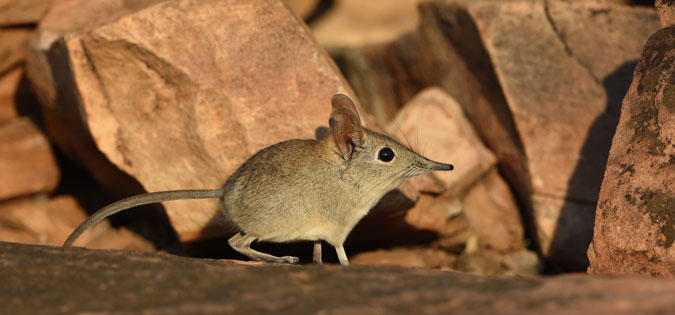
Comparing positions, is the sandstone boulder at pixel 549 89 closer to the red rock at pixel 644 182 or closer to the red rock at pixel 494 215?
the red rock at pixel 494 215

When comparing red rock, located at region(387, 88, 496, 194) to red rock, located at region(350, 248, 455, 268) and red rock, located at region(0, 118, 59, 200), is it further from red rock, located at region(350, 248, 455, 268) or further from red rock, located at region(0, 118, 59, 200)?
red rock, located at region(0, 118, 59, 200)

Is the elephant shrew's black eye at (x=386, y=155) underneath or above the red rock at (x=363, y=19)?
underneath

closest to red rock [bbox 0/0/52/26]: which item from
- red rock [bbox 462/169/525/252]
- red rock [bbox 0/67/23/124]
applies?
red rock [bbox 0/67/23/124]

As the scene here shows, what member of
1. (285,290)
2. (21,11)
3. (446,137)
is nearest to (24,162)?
(21,11)

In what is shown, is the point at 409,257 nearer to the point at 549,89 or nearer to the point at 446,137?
the point at 446,137

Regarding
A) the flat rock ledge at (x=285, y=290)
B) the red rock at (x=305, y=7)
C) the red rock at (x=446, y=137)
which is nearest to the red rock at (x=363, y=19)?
the red rock at (x=305, y=7)

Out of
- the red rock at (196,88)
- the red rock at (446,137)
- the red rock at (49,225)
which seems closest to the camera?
the red rock at (196,88)

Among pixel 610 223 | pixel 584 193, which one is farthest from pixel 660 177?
pixel 584 193

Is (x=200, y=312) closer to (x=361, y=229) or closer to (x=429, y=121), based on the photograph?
(x=361, y=229)
